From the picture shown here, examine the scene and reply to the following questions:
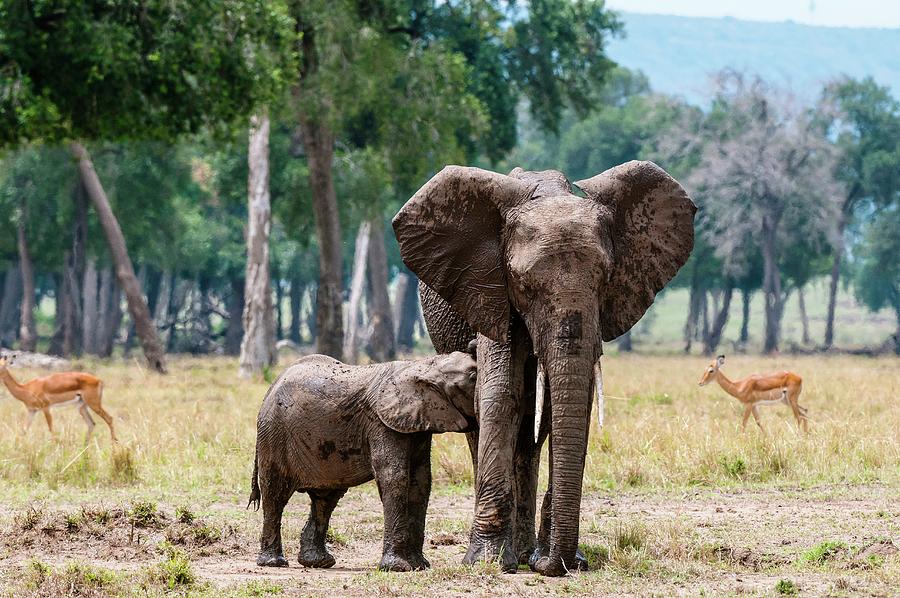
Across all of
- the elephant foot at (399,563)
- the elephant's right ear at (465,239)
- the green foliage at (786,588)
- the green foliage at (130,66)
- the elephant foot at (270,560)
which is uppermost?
the green foliage at (130,66)

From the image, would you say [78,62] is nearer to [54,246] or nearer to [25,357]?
[25,357]

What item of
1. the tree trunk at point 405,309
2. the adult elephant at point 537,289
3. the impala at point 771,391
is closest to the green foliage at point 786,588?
the adult elephant at point 537,289

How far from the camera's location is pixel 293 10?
25.9 metres

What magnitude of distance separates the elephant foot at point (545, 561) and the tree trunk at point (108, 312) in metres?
38.2

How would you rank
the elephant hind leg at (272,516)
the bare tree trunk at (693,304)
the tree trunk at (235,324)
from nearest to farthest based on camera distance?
the elephant hind leg at (272,516)
the tree trunk at (235,324)
the bare tree trunk at (693,304)

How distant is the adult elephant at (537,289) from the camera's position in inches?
293

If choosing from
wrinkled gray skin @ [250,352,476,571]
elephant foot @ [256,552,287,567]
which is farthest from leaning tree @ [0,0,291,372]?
elephant foot @ [256,552,287,567]

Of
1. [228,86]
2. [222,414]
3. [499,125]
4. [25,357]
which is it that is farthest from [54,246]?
[222,414]

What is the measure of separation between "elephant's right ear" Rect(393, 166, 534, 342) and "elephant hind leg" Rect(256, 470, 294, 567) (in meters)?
1.56

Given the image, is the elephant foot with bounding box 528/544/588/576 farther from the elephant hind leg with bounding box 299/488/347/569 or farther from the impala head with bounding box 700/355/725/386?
the impala head with bounding box 700/355/725/386

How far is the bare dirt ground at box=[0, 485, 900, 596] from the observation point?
7.29m

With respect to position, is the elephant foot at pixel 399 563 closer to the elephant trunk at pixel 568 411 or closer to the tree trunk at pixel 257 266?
the elephant trunk at pixel 568 411

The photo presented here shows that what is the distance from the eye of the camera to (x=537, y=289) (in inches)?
298

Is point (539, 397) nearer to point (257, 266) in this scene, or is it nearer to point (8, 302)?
point (257, 266)
